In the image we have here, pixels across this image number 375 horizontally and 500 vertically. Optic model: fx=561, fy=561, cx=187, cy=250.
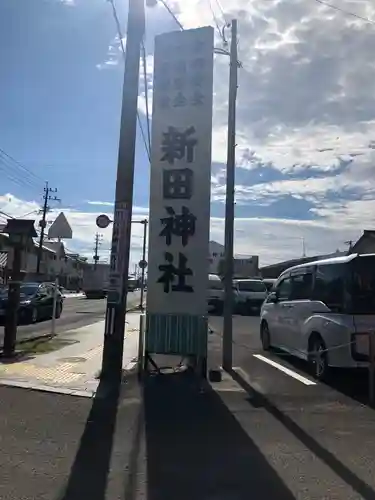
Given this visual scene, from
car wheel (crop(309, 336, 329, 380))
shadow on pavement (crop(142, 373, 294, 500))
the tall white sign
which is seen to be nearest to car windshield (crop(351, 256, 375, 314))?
car wheel (crop(309, 336, 329, 380))

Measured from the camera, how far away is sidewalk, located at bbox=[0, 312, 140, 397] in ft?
27.8

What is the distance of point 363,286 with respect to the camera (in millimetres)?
9008

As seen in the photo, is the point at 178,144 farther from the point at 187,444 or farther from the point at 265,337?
the point at 265,337

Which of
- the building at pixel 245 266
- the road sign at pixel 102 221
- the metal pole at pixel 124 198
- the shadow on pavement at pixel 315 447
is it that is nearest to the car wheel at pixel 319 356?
the shadow on pavement at pixel 315 447

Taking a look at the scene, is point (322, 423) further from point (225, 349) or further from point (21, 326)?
point (21, 326)

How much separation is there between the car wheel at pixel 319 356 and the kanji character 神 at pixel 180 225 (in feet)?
9.42

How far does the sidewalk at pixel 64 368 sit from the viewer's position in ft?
27.8

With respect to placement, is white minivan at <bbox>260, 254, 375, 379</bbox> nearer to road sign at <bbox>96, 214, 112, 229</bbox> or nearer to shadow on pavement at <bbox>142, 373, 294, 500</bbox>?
shadow on pavement at <bbox>142, 373, 294, 500</bbox>

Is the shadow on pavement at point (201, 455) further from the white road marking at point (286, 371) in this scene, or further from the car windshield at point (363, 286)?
the car windshield at point (363, 286)

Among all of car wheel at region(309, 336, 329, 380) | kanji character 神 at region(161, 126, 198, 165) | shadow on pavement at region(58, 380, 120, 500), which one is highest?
kanji character 神 at region(161, 126, 198, 165)

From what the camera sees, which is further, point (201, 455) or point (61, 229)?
point (61, 229)

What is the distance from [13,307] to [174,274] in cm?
389

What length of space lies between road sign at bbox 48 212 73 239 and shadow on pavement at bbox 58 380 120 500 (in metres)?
7.75

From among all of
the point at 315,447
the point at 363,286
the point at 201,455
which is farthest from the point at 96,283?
the point at 201,455
